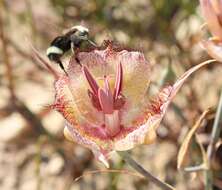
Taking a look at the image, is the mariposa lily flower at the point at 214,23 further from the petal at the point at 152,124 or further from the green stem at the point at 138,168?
the green stem at the point at 138,168

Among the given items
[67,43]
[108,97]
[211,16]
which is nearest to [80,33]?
[67,43]

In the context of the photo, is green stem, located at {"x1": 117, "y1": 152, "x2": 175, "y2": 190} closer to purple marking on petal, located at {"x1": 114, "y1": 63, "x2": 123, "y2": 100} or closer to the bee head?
purple marking on petal, located at {"x1": 114, "y1": 63, "x2": 123, "y2": 100}

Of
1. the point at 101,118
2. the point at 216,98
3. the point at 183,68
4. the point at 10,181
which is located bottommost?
the point at 10,181

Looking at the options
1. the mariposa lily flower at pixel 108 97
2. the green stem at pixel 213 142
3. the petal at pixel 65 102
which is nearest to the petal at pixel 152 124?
the mariposa lily flower at pixel 108 97

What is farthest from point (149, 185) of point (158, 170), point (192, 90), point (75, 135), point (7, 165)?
point (75, 135)

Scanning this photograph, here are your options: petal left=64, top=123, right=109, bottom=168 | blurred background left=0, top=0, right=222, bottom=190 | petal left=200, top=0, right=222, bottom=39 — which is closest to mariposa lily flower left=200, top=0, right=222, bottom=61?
petal left=200, top=0, right=222, bottom=39

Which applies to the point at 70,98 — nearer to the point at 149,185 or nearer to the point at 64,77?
the point at 64,77

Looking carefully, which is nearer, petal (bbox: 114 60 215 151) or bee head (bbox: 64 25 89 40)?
petal (bbox: 114 60 215 151)

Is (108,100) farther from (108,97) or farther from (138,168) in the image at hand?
(138,168)

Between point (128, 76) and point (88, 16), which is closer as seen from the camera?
point (128, 76)
